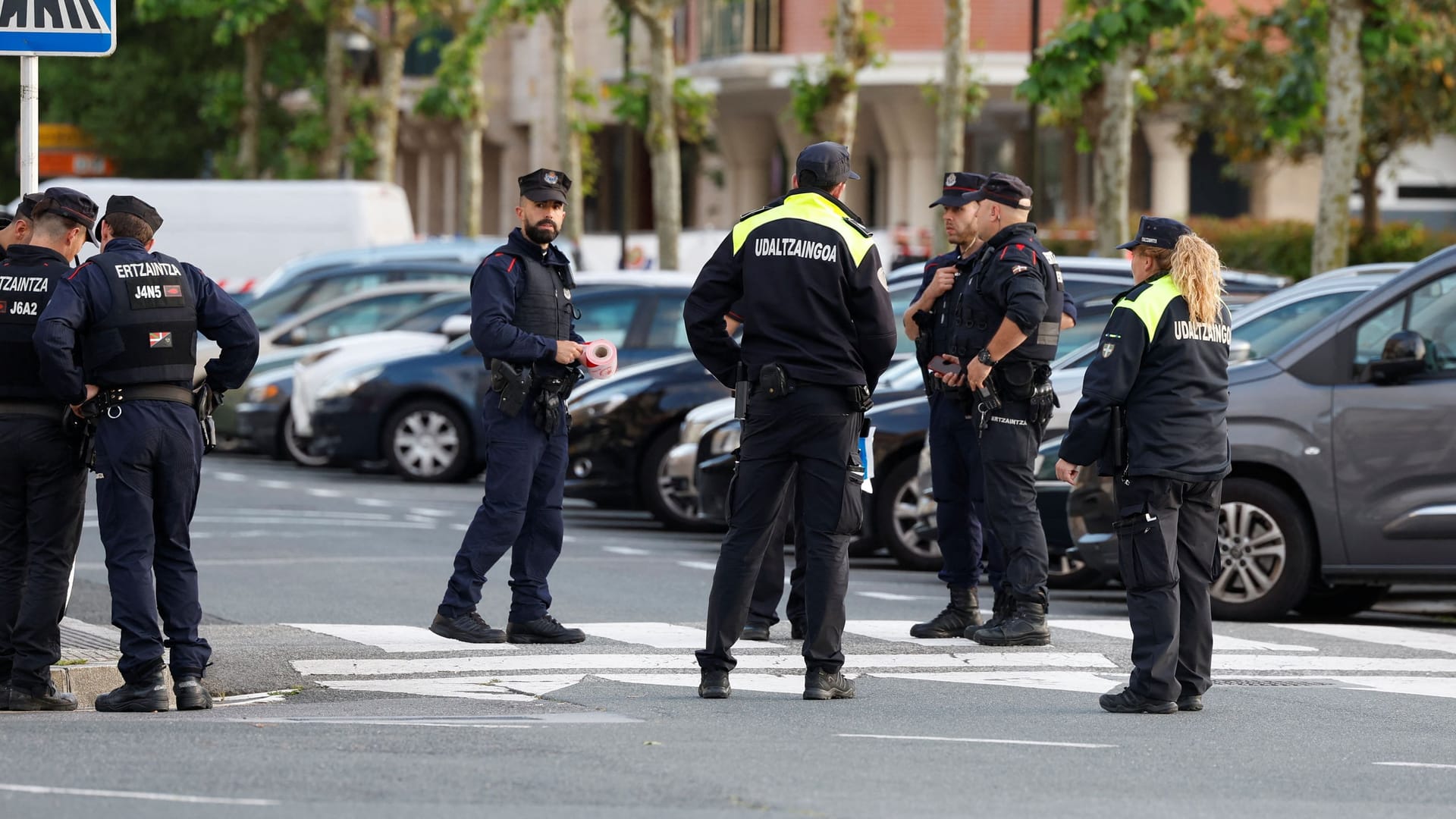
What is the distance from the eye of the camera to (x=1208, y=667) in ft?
28.8

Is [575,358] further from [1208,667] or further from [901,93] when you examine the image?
[901,93]

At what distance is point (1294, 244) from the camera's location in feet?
99.8

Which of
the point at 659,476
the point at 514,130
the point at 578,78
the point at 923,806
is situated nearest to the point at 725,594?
the point at 923,806

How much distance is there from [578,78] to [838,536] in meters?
30.3

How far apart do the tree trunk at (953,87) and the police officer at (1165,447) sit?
1753 cm

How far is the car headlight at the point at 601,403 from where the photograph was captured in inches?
641

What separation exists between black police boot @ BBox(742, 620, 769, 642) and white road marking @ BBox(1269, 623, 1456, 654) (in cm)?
280

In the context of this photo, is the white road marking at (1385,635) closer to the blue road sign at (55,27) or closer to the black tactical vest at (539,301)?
the black tactical vest at (539,301)

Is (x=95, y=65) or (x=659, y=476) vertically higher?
(x=95, y=65)

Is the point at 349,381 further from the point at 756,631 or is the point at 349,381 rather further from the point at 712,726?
the point at 712,726

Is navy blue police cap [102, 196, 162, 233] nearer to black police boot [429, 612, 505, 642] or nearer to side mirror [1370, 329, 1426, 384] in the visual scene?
black police boot [429, 612, 505, 642]

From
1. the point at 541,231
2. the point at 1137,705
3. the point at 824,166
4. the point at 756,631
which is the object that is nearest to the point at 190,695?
the point at 541,231

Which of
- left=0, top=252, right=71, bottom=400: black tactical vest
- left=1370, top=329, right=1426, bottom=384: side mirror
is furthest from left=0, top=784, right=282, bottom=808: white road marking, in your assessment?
left=1370, top=329, right=1426, bottom=384: side mirror

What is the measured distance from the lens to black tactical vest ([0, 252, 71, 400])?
850 centimetres
